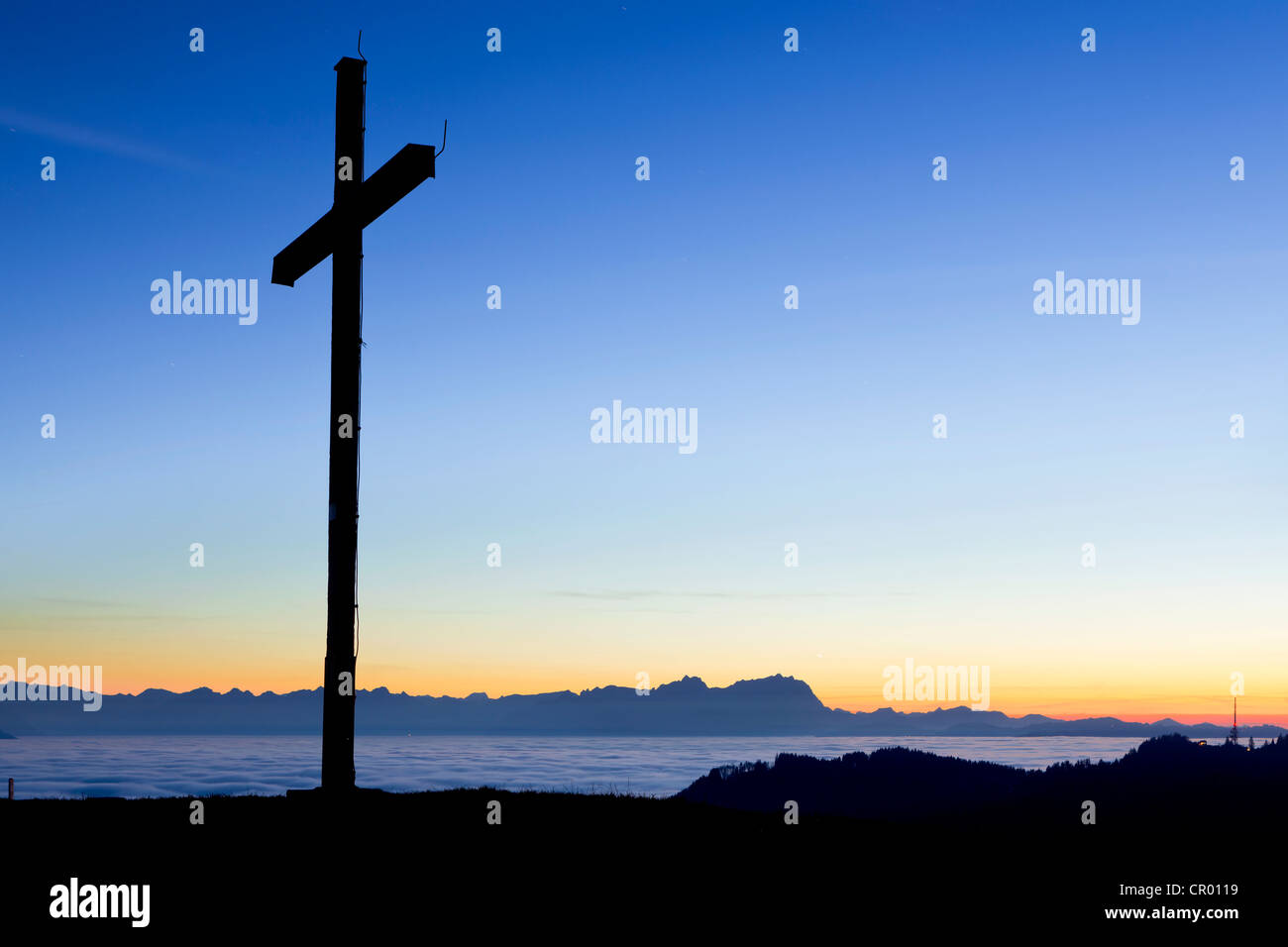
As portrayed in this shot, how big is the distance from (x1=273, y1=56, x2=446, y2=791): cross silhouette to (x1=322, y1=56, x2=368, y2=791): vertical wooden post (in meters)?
0.01

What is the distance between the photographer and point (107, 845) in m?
10.9

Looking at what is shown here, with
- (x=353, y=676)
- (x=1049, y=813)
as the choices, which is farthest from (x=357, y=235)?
(x=1049, y=813)

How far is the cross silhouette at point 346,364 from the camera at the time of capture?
443 inches

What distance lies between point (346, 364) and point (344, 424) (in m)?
0.69

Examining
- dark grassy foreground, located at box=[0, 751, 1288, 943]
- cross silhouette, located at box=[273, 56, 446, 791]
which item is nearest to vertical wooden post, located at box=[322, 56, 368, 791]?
cross silhouette, located at box=[273, 56, 446, 791]

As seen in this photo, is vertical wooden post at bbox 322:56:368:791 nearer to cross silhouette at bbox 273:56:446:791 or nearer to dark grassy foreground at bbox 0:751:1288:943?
cross silhouette at bbox 273:56:446:791

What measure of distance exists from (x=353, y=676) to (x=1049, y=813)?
490 ft

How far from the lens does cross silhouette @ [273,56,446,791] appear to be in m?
11.2
